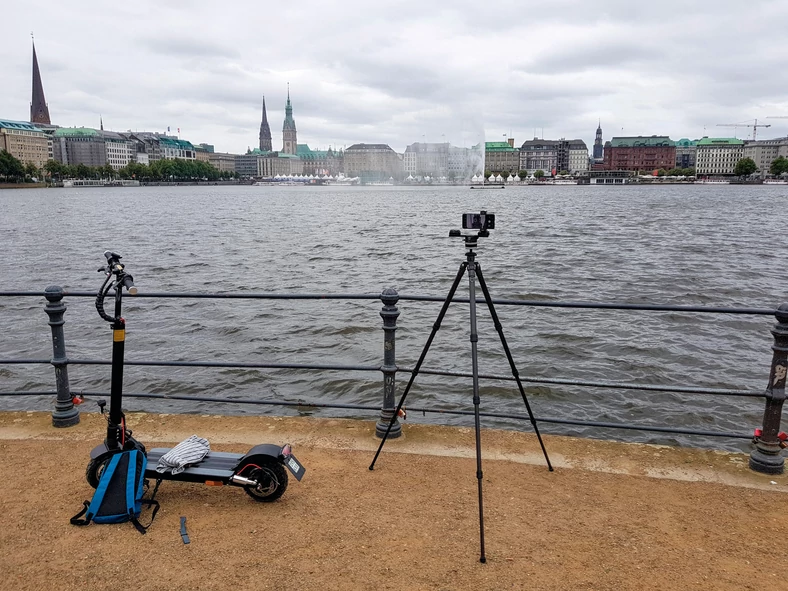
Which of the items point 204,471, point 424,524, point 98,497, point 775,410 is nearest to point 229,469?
point 204,471

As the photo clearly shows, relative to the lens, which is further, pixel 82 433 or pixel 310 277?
pixel 310 277

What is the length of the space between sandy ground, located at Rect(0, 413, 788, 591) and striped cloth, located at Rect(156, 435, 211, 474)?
0.28m

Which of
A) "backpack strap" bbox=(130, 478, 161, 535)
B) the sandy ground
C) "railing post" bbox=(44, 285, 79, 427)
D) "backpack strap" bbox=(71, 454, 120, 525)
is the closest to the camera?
the sandy ground

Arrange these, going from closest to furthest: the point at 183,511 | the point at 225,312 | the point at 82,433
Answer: the point at 183,511 < the point at 82,433 < the point at 225,312

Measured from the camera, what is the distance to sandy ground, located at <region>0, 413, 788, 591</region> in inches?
165

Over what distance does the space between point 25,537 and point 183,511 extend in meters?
1.07

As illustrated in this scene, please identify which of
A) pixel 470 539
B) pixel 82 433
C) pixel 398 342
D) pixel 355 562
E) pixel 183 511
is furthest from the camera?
pixel 398 342

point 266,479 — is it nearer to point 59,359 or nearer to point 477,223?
point 477,223

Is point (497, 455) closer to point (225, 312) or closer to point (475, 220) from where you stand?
point (475, 220)

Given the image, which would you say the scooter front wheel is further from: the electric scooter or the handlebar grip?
the handlebar grip

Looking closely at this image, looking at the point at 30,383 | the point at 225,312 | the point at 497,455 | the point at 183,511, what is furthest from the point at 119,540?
the point at 225,312

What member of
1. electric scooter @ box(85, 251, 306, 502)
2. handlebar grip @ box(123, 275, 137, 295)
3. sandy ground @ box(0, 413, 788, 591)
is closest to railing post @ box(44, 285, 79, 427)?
sandy ground @ box(0, 413, 788, 591)

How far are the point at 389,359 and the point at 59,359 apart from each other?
11.1 feet

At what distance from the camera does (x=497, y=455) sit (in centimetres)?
604
